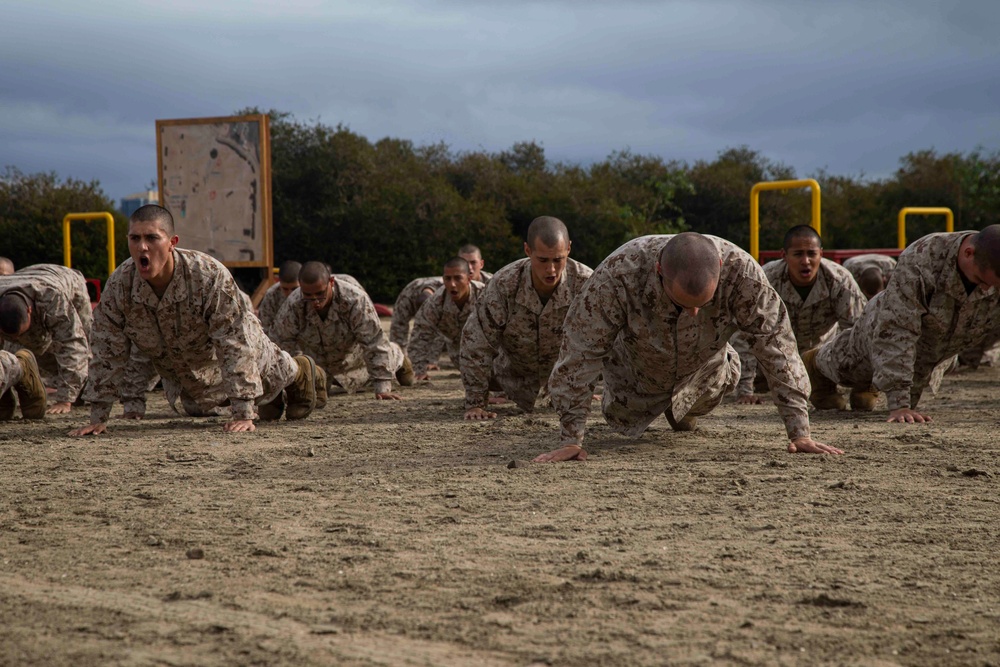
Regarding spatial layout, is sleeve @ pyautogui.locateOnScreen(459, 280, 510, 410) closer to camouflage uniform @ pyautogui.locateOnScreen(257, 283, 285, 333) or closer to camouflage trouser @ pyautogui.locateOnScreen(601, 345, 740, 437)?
camouflage trouser @ pyautogui.locateOnScreen(601, 345, 740, 437)

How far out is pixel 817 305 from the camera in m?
8.48

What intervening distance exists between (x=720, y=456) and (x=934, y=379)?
2584 millimetres

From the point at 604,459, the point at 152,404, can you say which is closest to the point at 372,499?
the point at 604,459

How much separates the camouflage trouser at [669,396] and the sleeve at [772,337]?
580 millimetres

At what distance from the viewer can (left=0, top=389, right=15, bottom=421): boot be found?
7.79 meters

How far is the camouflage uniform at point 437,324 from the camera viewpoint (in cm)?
1018

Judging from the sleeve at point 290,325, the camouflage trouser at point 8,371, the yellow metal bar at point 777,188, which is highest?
the yellow metal bar at point 777,188

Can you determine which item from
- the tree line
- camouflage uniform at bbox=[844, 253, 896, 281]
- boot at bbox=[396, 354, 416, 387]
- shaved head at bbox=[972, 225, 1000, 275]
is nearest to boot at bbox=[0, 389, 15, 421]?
boot at bbox=[396, 354, 416, 387]

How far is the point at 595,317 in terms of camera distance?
526 cm

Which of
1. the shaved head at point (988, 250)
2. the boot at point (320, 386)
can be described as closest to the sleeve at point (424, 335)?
the boot at point (320, 386)

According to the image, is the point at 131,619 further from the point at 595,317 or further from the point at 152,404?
the point at 152,404

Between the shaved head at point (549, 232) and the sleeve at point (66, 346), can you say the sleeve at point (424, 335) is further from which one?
the shaved head at point (549, 232)

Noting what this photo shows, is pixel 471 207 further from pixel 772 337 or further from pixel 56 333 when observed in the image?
pixel 772 337

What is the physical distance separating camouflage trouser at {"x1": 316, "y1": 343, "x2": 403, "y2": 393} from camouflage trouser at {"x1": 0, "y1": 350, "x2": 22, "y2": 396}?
2.68 metres
